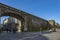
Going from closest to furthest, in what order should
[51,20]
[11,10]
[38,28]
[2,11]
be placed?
[2,11] → [11,10] → [38,28] → [51,20]

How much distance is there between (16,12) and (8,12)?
2.49 m

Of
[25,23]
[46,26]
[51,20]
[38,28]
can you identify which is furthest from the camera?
[51,20]

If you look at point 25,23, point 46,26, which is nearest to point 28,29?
point 25,23

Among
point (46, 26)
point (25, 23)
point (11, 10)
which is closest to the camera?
point (11, 10)

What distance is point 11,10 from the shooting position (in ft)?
93.2

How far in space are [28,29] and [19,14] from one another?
4985 millimetres

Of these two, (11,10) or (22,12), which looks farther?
(22,12)

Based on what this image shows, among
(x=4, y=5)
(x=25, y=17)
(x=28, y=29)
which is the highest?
(x=4, y=5)

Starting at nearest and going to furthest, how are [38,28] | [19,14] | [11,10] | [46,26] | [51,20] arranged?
[11,10]
[19,14]
[38,28]
[46,26]
[51,20]

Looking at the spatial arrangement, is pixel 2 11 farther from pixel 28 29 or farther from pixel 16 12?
pixel 28 29

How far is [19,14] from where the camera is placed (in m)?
30.7

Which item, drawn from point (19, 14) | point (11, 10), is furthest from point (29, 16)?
point (11, 10)

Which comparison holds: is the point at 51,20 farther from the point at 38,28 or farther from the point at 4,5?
the point at 4,5

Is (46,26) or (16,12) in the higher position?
(16,12)
